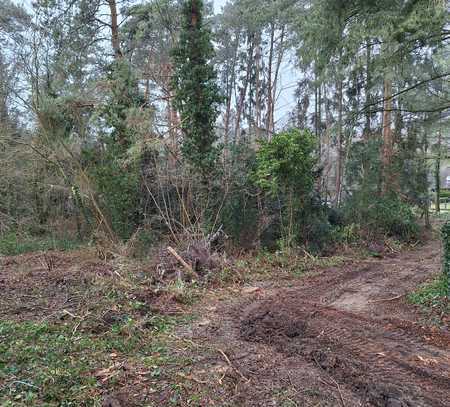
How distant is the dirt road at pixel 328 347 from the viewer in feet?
10.6

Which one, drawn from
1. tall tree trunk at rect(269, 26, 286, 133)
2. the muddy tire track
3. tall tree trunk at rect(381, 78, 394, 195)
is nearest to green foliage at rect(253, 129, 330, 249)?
the muddy tire track

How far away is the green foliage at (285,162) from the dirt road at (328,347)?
125 inches

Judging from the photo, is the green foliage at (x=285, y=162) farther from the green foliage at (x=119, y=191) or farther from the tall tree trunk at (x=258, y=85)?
the tall tree trunk at (x=258, y=85)

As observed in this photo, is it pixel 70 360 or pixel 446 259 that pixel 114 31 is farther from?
pixel 446 259

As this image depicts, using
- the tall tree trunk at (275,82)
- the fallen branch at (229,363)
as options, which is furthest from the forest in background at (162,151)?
the tall tree trunk at (275,82)

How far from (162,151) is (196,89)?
197 centimetres

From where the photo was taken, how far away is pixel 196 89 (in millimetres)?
10125

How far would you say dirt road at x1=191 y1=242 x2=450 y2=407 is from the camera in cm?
325

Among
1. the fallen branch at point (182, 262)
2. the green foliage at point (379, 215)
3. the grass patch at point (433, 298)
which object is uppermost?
the green foliage at point (379, 215)

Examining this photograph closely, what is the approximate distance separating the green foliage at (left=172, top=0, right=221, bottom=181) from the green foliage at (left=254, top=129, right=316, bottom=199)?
4.95 feet

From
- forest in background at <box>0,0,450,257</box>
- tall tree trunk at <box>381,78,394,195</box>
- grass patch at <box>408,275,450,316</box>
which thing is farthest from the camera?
tall tree trunk at <box>381,78,394,195</box>

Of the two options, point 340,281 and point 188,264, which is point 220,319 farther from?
point 340,281

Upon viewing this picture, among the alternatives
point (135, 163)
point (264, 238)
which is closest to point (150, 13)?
point (135, 163)

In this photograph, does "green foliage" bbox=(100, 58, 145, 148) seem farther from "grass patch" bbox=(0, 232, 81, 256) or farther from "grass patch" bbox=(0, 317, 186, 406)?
"grass patch" bbox=(0, 317, 186, 406)
